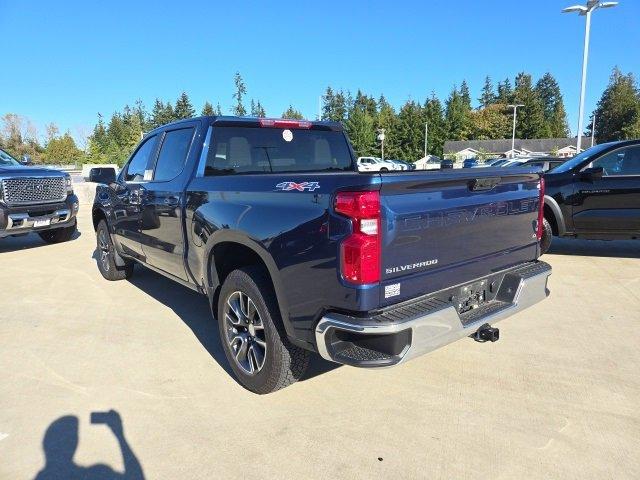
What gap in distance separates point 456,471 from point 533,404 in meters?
0.95

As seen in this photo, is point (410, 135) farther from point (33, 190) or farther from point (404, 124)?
point (33, 190)

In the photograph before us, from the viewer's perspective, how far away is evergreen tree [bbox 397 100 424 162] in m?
79.6

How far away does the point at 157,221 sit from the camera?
15.0 ft

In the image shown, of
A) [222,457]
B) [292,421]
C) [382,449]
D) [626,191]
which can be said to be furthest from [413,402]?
[626,191]

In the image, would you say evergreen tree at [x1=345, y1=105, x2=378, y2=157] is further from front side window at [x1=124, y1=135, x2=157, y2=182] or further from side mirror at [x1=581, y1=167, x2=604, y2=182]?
front side window at [x1=124, y1=135, x2=157, y2=182]

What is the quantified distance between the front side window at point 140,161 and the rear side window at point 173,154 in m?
0.34

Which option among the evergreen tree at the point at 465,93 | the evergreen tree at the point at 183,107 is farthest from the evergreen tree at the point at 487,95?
the evergreen tree at the point at 183,107

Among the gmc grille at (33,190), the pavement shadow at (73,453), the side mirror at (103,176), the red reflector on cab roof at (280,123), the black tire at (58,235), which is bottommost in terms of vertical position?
the pavement shadow at (73,453)

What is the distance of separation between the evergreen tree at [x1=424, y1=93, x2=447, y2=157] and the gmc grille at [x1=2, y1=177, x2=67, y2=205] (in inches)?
3019

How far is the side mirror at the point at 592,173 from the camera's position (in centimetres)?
684

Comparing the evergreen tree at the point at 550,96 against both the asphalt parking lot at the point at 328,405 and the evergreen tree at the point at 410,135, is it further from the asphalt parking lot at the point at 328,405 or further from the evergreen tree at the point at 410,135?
the asphalt parking lot at the point at 328,405

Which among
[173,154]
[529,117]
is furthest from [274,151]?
[529,117]

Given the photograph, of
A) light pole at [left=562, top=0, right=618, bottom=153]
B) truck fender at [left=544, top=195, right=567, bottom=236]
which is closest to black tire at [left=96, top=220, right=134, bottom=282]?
truck fender at [left=544, top=195, right=567, bottom=236]

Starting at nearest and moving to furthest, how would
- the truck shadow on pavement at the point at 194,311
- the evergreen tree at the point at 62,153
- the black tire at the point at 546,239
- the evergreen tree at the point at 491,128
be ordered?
the truck shadow on pavement at the point at 194,311, the black tire at the point at 546,239, the evergreen tree at the point at 62,153, the evergreen tree at the point at 491,128
